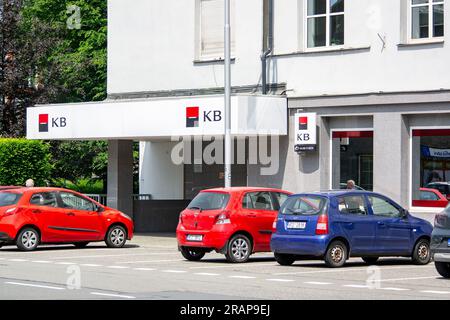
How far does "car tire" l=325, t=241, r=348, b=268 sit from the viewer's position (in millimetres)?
21547

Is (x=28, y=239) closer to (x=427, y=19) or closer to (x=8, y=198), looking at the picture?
(x=8, y=198)

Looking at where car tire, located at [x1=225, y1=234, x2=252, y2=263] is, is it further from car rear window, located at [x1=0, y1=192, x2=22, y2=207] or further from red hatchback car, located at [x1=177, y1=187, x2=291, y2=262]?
car rear window, located at [x1=0, y1=192, x2=22, y2=207]

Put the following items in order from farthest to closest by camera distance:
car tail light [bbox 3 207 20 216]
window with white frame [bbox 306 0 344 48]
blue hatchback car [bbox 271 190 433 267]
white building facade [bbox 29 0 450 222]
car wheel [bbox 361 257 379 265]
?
window with white frame [bbox 306 0 344 48] → white building facade [bbox 29 0 450 222] → car tail light [bbox 3 207 20 216] → car wheel [bbox 361 257 379 265] → blue hatchback car [bbox 271 190 433 267]

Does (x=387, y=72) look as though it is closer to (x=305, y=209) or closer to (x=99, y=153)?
(x=305, y=209)

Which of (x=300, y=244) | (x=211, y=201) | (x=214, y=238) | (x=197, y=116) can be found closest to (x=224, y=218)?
(x=214, y=238)

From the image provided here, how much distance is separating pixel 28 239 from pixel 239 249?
618 centimetres

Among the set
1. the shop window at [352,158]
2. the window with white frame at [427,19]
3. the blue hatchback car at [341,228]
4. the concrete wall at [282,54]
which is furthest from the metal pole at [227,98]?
the blue hatchback car at [341,228]

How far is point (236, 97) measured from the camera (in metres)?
29.6

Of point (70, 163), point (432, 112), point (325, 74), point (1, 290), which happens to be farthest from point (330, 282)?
point (70, 163)

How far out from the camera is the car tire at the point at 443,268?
19.5 meters

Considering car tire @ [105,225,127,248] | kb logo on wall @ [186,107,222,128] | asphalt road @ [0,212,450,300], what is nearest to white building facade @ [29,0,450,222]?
kb logo on wall @ [186,107,222,128]

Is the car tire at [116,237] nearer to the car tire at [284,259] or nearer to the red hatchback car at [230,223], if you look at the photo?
the red hatchback car at [230,223]

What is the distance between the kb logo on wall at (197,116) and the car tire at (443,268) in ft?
37.8

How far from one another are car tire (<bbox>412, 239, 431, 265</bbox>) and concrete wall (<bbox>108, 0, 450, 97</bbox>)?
19.2 ft
